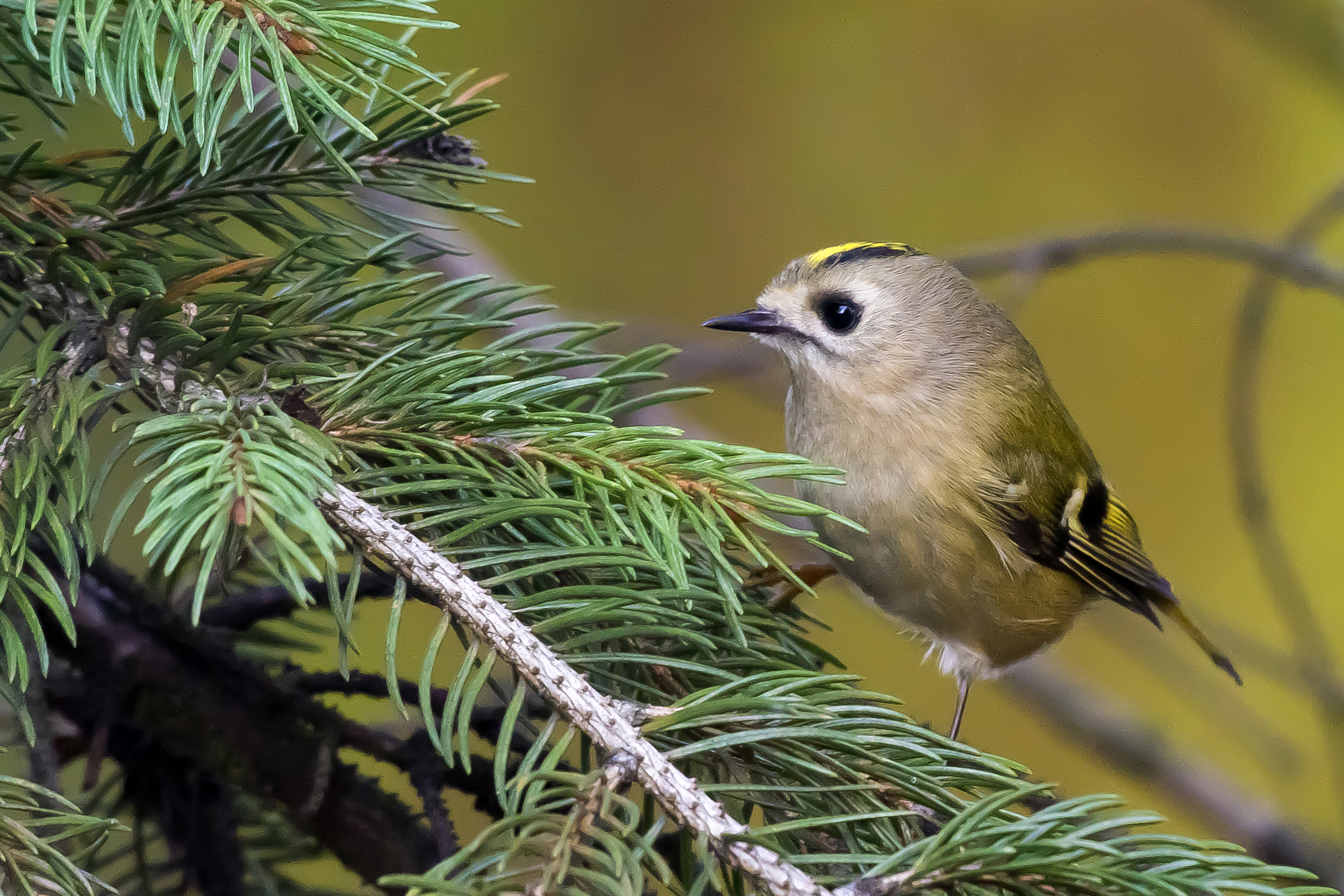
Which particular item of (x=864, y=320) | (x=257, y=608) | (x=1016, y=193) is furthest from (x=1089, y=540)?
(x=1016, y=193)

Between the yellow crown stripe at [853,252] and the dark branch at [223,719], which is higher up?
the yellow crown stripe at [853,252]

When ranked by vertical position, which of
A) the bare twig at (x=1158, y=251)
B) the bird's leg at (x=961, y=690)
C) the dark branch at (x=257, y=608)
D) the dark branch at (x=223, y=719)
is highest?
the bare twig at (x=1158, y=251)

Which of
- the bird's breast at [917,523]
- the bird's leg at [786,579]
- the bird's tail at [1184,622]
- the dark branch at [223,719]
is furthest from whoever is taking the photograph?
the bird's tail at [1184,622]

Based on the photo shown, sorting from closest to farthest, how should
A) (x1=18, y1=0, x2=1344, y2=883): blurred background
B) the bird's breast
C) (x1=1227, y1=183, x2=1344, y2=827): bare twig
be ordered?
the bird's breast → (x1=1227, y1=183, x2=1344, y2=827): bare twig → (x1=18, y1=0, x2=1344, y2=883): blurred background

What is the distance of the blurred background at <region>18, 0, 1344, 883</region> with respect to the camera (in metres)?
1.78

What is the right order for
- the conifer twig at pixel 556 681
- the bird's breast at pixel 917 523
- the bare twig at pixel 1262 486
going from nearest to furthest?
the conifer twig at pixel 556 681 < the bird's breast at pixel 917 523 < the bare twig at pixel 1262 486

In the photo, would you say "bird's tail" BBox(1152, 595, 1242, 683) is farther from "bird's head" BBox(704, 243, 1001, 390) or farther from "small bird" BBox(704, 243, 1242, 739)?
"bird's head" BBox(704, 243, 1001, 390)

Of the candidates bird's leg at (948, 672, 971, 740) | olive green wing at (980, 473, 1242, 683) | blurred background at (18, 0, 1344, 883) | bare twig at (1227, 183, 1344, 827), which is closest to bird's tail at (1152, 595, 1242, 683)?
olive green wing at (980, 473, 1242, 683)

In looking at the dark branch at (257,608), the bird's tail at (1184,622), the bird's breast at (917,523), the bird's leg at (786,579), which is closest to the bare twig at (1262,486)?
the bird's tail at (1184,622)

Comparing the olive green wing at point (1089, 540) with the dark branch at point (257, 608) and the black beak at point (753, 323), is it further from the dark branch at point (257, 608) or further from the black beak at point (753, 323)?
the dark branch at point (257, 608)

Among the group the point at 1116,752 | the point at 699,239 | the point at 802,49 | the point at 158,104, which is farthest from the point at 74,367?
the point at 802,49

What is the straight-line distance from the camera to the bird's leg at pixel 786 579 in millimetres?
565

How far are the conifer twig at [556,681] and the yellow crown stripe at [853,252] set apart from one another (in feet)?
1.98

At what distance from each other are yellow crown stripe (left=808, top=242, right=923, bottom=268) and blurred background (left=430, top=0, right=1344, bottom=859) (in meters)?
0.86
